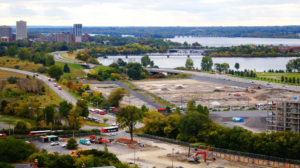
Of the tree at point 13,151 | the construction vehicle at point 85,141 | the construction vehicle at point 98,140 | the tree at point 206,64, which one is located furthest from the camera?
the tree at point 206,64

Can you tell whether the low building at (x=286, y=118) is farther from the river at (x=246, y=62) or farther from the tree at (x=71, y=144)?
the river at (x=246, y=62)

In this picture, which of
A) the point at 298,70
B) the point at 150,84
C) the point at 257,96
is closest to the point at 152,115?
the point at 257,96

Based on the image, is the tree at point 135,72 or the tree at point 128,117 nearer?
the tree at point 128,117

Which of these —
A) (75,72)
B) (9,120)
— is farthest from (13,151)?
(75,72)

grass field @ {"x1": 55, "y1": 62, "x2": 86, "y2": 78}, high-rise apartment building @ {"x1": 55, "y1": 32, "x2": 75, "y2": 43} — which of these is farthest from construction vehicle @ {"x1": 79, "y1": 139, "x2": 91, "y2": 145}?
high-rise apartment building @ {"x1": 55, "y1": 32, "x2": 75, "y2": 43}

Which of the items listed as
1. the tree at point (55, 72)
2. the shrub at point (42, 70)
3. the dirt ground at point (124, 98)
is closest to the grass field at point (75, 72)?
the shrub at point (42, 70)

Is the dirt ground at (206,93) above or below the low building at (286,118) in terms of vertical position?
below

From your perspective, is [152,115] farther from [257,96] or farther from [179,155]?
[257,96]
